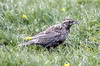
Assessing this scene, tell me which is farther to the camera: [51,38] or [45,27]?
[45,27]

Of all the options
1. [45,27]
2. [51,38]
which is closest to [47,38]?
[51,38]

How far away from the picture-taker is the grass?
618cm

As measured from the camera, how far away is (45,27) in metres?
8.59

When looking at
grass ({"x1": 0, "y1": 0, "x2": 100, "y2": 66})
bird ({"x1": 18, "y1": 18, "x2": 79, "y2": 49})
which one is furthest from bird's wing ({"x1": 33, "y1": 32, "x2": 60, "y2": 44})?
grass ({"x1": 0, "y1": 0, "x2": 100, "y2": 66})

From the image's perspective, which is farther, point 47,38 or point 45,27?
point 45,27

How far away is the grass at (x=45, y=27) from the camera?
618 cm

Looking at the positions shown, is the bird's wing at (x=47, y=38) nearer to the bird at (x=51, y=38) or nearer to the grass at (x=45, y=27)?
the bird at (x=51, y=38)

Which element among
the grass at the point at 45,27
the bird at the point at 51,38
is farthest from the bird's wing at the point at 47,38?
the grass at the point at 45,27

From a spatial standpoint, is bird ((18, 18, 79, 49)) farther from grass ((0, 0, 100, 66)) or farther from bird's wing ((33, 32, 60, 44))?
grass ((0, 0, 100, 66))

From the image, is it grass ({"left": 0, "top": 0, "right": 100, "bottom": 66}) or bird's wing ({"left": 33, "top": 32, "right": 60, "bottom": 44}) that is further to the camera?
bird's wing ({"left": 33, "top": 32, "right": 60, "bottom": 44})

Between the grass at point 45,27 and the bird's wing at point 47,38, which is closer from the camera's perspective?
the grass at point 45,27

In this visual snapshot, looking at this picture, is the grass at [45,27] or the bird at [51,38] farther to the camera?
the bird at [51,38]

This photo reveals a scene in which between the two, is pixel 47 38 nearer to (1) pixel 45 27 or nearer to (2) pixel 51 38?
(2) pixel 51 38

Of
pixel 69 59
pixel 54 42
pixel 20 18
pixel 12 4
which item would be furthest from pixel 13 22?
pixel 69 59
